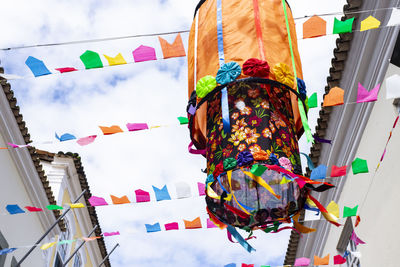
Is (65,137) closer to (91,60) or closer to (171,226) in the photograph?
(91,60)

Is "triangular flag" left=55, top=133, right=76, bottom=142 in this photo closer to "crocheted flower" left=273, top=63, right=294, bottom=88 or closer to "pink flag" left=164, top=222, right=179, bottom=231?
"pink flag" left=164, top=222, right=179, bottom=231

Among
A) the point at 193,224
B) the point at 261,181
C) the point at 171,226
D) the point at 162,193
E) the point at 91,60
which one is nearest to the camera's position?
Result: the point at 261,181

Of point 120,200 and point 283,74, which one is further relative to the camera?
point 120,200

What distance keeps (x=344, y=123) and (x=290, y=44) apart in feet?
14.8

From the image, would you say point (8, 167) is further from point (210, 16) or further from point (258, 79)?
point (258, 79)

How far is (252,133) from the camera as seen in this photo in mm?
3949

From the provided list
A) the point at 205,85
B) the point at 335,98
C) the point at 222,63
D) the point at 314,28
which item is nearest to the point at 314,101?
the point at 335,98

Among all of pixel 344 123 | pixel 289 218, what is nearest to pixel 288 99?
pixel 289 218

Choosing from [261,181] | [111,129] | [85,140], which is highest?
[261,181]

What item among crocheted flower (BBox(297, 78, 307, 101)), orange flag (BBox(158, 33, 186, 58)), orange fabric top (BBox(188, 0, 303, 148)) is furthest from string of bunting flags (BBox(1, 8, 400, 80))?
crocheted flower (BBox(297, 78, 307, 101))

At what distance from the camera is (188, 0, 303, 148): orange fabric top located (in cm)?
427

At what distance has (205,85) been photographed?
13.7 feet

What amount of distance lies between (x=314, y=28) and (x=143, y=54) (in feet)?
6.23

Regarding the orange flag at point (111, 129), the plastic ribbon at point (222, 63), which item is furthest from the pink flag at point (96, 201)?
the plastic ribbon at point (222, 63)
